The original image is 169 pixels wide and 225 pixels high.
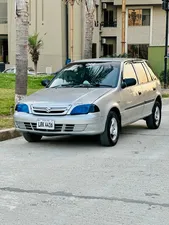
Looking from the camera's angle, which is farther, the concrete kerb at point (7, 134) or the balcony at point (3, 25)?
the balcony at point (3, 25)

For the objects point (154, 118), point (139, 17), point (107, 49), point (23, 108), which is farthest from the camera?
point (107, 49)

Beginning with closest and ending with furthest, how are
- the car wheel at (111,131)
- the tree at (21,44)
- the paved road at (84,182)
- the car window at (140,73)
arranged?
the paved road at (84,182) < the car wheel at (111,131) < the car window at (140,73) < the tree at (21,44)

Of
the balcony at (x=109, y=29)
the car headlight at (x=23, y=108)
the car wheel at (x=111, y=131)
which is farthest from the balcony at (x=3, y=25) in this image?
the car wheel at (x=111, y=131)

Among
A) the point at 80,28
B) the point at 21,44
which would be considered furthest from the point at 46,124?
the point at 80,28

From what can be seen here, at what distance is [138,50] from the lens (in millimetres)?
43344

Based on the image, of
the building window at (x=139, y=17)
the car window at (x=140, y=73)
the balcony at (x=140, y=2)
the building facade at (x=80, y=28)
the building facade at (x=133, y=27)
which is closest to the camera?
the car window at (x=140, y=73)

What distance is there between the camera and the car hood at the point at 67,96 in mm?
8086

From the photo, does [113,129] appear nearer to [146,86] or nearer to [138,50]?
[146,86]

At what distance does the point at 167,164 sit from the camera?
7191mm

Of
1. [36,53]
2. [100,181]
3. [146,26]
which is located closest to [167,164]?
[100,181]

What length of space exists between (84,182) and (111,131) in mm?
2513

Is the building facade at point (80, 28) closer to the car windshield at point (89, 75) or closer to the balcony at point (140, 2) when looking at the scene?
the balcony at point (140, 2)

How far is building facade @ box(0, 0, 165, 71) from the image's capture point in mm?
38938

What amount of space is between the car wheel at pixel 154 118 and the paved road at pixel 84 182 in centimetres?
148
